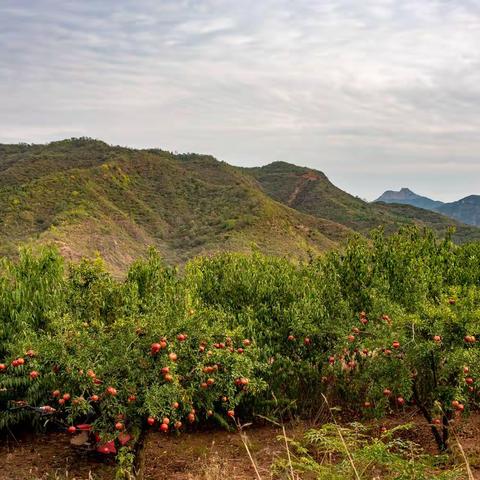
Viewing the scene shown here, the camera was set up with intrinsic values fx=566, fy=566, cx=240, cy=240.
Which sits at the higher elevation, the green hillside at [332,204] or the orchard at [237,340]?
the green hillside at [332,204]

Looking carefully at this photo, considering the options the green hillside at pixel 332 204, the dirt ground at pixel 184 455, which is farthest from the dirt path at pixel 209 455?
the green hillside at pixel 332 204

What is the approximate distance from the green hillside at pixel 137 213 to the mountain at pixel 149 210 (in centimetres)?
16

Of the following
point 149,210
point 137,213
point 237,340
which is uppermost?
point 149,210

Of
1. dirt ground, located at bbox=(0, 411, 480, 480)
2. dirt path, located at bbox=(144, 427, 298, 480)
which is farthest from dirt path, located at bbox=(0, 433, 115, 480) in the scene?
dirt path, located at bbox=(144, 427, 298, 480)

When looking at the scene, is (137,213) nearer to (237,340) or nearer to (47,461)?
(47,461)

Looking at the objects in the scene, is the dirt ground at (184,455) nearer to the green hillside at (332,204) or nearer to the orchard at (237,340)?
the orchard at (237,340)

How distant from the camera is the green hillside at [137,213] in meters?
60.7

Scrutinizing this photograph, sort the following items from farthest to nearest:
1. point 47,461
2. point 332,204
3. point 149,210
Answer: point 332,204
point 149,210
point 47,461

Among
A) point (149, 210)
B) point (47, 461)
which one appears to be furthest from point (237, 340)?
point (149, 210)

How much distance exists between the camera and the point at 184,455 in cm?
788

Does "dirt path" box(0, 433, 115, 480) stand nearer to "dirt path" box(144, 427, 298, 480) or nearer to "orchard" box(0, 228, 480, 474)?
"orchard" box(0, 228, 480, 474)

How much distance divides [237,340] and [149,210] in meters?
72.8

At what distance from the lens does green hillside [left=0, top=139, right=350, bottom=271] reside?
6072cm

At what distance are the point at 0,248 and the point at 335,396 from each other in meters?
43.8
